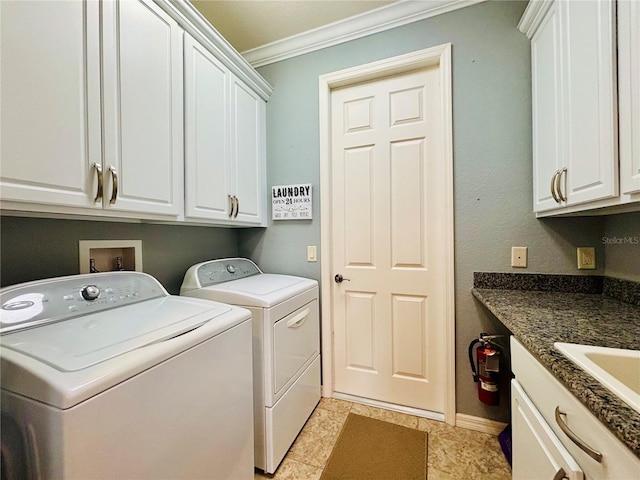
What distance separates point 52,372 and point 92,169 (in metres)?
0.73

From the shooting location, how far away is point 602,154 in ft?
3.18

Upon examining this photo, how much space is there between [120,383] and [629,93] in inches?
69.1

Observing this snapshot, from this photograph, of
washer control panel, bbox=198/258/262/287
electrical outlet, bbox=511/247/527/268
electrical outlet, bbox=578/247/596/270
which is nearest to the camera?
electrical outlet, bbox=578/247/596/270

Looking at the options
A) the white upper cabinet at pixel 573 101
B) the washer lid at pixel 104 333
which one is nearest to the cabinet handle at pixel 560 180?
the white upper cabinet at pixel 573 101

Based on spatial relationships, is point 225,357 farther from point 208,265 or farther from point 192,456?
point 208,265

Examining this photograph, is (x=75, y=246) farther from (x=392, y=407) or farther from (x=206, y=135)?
(x=392, y=407)

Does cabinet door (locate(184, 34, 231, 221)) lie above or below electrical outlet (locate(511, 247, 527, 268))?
above

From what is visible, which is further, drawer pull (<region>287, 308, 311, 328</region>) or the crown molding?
the crown molding

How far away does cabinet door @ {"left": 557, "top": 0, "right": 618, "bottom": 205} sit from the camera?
931 millimetres

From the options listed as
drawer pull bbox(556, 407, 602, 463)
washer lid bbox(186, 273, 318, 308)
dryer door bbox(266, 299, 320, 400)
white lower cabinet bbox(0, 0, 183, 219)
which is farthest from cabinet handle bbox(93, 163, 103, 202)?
drawer pull bbox(556, 407, 602, 463)

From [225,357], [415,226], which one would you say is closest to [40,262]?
[225,357]

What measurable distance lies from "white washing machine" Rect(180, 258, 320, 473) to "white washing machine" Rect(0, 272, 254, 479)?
0.60 ft

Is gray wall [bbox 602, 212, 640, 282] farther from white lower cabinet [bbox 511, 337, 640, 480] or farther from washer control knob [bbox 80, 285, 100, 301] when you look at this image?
washer control knob [bbox 80, 285, 100, 301]

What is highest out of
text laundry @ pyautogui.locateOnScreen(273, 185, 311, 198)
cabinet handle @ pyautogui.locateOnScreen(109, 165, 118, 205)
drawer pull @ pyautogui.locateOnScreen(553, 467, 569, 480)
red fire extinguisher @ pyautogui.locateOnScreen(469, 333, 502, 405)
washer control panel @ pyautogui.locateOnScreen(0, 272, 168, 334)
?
text laundry @ pyautogui.locateOnScreen(273, 185, 311, 198)
